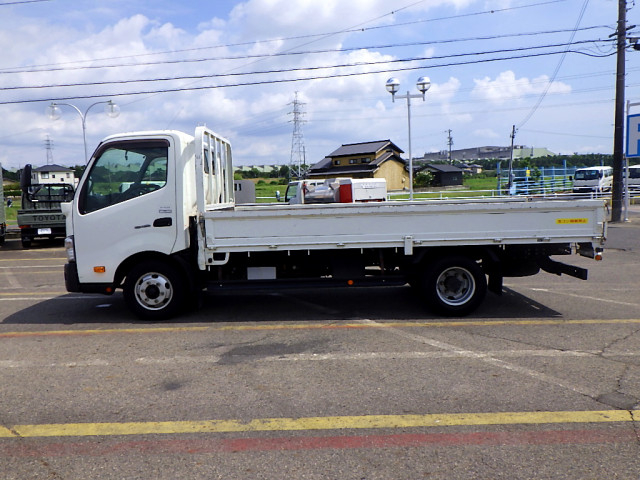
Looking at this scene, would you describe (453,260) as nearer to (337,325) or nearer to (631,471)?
(337,325)

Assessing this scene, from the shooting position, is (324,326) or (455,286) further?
(455,286)

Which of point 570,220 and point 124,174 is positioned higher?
point 124,174

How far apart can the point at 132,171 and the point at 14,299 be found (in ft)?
11.9

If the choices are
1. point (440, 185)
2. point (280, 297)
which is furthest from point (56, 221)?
point (440, 185)

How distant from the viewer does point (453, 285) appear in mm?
7199

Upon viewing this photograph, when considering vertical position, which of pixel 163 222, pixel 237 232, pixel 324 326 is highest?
pixel 163 222

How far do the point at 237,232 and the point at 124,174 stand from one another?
5.10 ft

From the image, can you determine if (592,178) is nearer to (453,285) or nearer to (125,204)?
(453,285)

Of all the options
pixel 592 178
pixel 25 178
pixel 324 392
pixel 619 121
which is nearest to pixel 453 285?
pixel 324 392

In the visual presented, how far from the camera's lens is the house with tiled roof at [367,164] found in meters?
62.1

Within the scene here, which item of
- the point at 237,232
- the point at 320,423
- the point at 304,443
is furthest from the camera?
the point at 237,232

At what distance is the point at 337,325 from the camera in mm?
6828

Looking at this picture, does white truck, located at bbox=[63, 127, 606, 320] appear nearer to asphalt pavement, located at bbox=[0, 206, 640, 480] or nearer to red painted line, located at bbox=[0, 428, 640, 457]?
asphalt pavement, located at bbox=[0, 206, 640, 480]

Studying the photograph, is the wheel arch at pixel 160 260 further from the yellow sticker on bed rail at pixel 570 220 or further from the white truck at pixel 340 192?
the white truck at pixel 340 192
